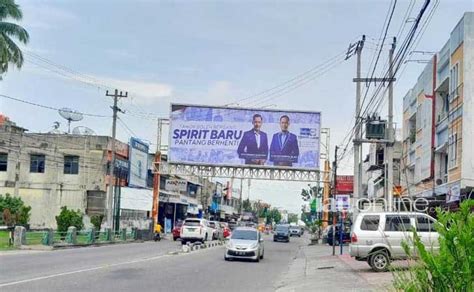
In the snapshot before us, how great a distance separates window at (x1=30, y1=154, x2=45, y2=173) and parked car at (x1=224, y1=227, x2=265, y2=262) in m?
31.0

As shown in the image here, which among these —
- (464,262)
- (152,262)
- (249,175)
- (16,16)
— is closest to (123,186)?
(249,175)

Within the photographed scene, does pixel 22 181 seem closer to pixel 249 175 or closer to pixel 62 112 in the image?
pixel 62 112

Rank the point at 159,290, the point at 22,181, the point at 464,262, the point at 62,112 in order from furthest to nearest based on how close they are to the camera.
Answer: the point at 62,112, the point at 22,181, the point at 159,290, the point at 464,262

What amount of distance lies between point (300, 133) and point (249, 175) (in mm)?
5270

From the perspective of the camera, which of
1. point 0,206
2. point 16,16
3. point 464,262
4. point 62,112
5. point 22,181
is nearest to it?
point 464,262

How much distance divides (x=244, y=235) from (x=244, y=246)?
1215 millimetres

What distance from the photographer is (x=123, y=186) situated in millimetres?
57312

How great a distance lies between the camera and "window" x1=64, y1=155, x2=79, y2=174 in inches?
2196

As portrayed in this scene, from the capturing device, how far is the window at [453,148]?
28422 millimetres

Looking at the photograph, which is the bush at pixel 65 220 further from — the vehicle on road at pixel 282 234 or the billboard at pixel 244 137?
the vehicle on road at pixel 282 234

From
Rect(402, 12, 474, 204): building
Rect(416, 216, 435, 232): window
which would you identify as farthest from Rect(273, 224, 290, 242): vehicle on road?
Rect(416, 216, 435, 232): window

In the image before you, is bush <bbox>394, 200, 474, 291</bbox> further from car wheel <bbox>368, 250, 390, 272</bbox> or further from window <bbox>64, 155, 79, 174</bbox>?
window <bbox>64, 155, 79, 174</bbox>

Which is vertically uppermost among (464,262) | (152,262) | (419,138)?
(419,138)

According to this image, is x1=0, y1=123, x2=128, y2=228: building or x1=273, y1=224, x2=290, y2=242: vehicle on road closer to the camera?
x1=0, y1=123, x2=128, y2=228: building
